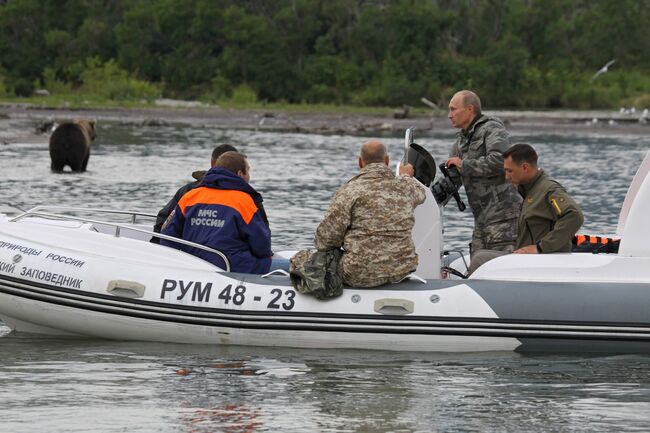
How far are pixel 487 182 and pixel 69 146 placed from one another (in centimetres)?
1488

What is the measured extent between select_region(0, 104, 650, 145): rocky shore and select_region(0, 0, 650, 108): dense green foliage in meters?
5.12

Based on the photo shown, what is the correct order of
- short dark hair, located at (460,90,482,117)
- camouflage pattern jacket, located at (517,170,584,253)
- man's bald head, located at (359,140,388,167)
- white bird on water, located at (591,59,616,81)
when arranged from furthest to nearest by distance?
white bird on water, located at (591,59,616,81) < short dark hair, located at (460,90,482,117) < camouflage pattern jacket, located at (517,170,584,253) < man's bald head, located at (359,140,388,167)

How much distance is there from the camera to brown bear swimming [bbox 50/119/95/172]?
22609 mm

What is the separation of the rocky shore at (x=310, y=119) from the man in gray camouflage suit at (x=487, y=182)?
3076 centimetres

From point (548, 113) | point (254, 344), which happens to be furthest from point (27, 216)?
point (548, 113)

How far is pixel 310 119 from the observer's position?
45438 millimetres

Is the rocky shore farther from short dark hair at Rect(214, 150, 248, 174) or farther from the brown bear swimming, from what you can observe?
short dark hair at Rect(214, 150, 248, 174)

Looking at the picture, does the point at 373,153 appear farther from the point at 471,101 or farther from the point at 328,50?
the point at 328,50

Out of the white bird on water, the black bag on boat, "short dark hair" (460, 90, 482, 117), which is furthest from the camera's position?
the white bird on water

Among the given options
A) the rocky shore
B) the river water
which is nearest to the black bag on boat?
the river water

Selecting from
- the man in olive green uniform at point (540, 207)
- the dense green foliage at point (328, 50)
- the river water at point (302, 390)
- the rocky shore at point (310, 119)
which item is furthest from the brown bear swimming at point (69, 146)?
the dense green foliage at point (328, 50)

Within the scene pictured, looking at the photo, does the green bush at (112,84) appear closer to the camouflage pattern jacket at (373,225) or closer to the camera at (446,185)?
the camera at (446,185)

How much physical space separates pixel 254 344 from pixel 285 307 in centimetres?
34

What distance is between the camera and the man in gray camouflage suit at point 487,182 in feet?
29.1
